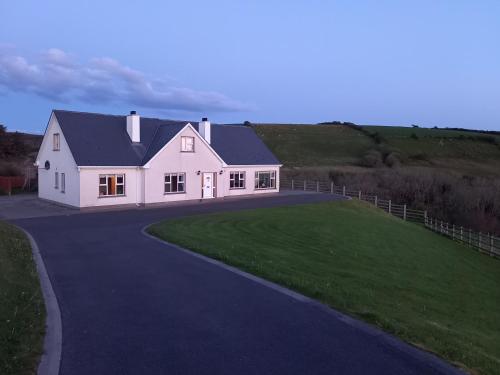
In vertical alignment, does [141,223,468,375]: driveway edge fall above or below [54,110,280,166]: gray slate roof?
below

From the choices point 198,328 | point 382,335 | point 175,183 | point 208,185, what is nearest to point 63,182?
point 175,183

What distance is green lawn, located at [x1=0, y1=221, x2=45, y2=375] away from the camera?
6.00m

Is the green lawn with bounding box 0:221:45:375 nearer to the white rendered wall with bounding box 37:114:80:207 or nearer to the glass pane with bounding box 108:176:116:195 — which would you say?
the white rendered wall with bounding box 37:114:80:207

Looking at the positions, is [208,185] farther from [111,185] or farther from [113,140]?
[111,185]

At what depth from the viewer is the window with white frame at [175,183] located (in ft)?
108

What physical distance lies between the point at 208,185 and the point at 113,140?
292 inches

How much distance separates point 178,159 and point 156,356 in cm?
2742

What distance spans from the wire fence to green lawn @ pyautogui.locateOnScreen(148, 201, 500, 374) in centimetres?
130

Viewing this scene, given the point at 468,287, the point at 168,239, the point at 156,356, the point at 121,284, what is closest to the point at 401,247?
the point at 468,287

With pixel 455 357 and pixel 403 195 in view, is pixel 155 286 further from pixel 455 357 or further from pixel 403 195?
pixel 403 195

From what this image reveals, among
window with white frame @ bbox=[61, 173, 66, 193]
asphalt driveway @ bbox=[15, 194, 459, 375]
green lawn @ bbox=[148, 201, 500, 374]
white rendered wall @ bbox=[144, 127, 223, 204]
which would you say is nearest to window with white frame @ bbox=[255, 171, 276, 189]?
white rendered wall @ bbox=[144, 127, 223, 204]

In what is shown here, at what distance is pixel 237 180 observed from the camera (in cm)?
3841

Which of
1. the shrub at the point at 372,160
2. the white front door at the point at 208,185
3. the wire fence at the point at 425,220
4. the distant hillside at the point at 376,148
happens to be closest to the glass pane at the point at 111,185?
the white front door at the point at 208,185

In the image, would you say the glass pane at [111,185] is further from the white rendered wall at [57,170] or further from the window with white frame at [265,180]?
the window with white frame at [265,180]
